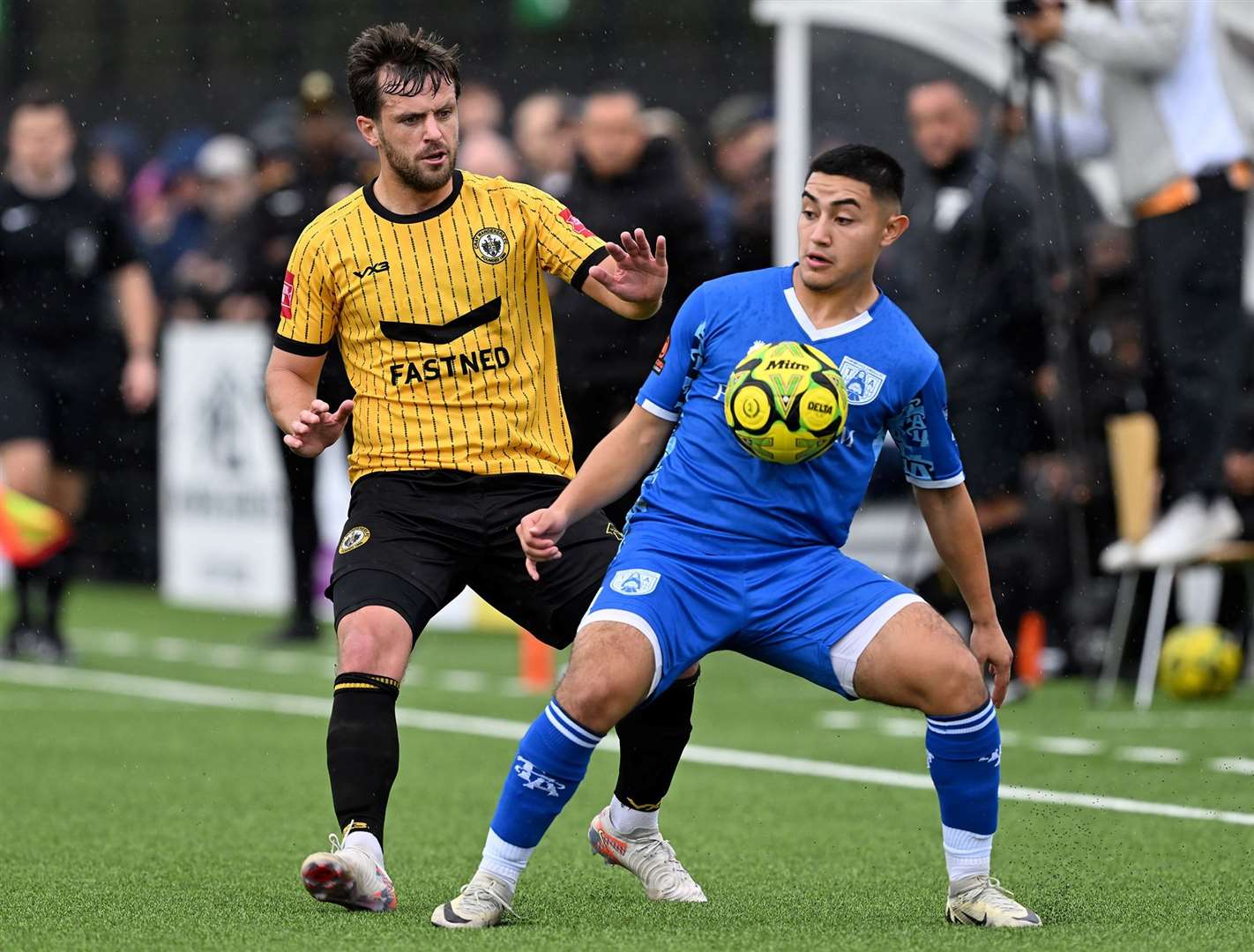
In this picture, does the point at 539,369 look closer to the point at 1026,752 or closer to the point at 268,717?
the point at 1026,752

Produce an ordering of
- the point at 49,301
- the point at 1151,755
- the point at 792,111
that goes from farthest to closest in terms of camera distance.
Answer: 1. the point at 49,301
2. the point at 792,111
3. the point at 1151,755

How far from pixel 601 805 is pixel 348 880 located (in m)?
2.55

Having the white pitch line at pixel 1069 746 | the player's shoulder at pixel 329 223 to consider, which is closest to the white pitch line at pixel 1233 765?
the white pitch line at pixel 1069 746

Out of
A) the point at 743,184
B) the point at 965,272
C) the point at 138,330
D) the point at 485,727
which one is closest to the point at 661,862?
the point at 485,727

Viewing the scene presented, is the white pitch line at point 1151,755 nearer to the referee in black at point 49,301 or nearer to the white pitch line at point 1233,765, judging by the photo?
the white pitch line at point 1233,765

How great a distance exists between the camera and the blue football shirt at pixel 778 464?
5527 millimetres

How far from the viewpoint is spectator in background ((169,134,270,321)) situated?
1656 centimetres

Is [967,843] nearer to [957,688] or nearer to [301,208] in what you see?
[957,688]

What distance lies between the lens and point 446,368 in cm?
600

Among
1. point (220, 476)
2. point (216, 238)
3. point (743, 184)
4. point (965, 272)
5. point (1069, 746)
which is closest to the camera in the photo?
point (1069, 746)

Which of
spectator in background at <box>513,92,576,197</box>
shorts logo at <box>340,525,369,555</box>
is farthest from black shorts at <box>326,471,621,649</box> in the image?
spectator in background at <box>513,92,576,197</box>

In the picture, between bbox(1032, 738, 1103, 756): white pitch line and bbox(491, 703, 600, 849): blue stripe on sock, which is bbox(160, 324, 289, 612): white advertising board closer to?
bbox(1032, 738, 1103, 756): white pitch line

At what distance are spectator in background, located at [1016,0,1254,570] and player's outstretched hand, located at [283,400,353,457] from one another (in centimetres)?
558

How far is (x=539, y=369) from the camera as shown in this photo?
20.2 feet
